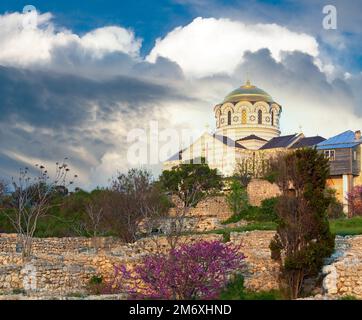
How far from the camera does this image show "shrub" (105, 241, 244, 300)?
42.7ft

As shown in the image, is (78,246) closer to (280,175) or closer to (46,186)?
(46,186)

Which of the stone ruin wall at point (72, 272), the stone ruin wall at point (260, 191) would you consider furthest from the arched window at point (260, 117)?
the stone ruin wall at point (72, 272)

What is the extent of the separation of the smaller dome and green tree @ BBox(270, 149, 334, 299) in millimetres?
51435

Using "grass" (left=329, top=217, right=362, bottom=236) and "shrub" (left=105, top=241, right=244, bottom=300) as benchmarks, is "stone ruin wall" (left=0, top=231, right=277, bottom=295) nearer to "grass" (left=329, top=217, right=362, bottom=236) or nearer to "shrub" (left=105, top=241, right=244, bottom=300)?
"shrub" (left=105, top=241, right=244, bottom=300)

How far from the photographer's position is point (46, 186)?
28.7 meters

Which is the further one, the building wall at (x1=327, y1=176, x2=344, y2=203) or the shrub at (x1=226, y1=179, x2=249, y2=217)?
the building wall at (x1=327, y1=176, x2=344, y2=203)

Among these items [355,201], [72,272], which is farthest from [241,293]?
[355,201]

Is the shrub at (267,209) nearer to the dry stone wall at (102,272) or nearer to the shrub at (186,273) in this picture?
the dry stone wall at (102,272)

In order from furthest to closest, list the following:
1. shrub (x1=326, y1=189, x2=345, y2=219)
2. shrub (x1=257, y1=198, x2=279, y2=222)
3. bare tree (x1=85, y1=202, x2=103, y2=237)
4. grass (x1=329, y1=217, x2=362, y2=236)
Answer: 1. shrub (x1=326, y1=189, x2=345, y2=219)
2. shrub (x1=257, y1=198, x2=279, y2=222)
3. bare tree (x1=85, y1=202, x2=103, y2=237)
4. grass (x1=329, y1=217, x2=362, y2=236)

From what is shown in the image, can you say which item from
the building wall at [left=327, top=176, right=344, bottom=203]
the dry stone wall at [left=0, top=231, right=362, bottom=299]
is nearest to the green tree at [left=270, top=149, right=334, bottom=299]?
the dry stone wall at [left=0, top=231, right=362, bottom=299]

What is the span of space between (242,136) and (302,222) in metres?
50.7

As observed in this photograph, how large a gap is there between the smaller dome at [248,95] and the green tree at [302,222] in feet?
169

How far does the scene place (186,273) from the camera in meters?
13.1

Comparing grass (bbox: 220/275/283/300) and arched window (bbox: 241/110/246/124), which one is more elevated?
arched window (bbox: 241/110/246/124)
